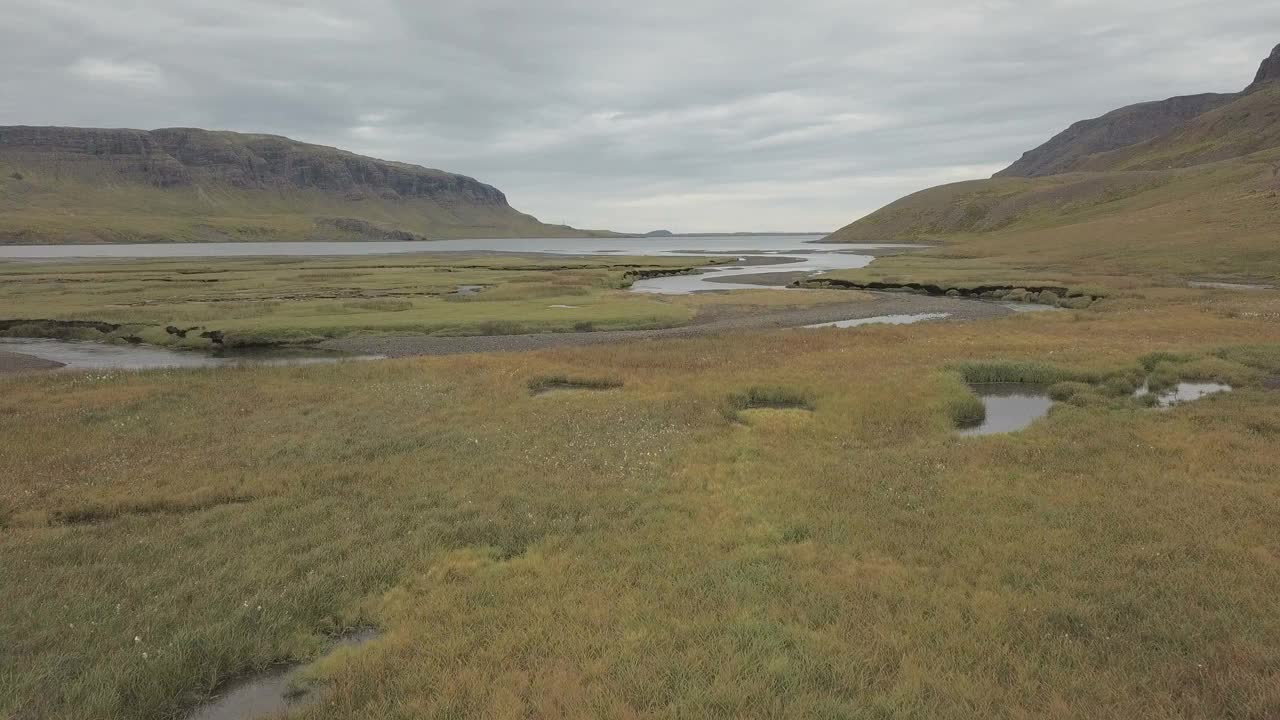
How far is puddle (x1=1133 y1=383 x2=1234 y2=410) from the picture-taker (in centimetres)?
2650

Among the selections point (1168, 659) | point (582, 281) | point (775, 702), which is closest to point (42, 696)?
point (775, 702)

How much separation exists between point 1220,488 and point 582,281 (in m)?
84.3

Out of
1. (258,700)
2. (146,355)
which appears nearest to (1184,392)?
(258,700)

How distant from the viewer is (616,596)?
38.5 feet

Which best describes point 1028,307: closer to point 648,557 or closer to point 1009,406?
point 1009,406

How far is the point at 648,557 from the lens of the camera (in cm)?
1323

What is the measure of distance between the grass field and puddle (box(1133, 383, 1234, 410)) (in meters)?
1.29

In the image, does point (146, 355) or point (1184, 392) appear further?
point (146, 355)

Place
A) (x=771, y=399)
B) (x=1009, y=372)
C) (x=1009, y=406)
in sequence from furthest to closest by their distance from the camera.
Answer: (x=1009, y=372), (x=771, y=399), (x=1009, y=406)

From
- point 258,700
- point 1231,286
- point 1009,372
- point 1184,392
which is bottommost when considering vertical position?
point 258,700

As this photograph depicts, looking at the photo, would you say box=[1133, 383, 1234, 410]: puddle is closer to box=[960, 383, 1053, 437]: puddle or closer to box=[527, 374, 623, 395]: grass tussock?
box=[960, 383, 1053, 437]: puddle

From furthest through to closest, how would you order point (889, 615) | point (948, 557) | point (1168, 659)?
point (948, 557) < point (889, 615) < point (1168, 659)

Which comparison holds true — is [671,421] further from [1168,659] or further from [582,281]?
[582,281]

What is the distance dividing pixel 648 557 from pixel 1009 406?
21.2m
